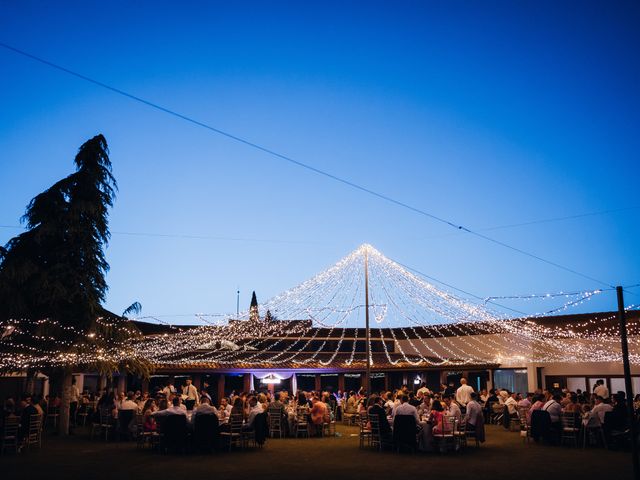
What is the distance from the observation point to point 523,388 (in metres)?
28.7

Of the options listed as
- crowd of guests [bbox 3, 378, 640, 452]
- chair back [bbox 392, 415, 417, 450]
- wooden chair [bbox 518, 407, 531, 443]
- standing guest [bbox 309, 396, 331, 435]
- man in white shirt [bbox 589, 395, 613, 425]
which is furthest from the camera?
standing guest [bbox 309, 396, 331, 435]

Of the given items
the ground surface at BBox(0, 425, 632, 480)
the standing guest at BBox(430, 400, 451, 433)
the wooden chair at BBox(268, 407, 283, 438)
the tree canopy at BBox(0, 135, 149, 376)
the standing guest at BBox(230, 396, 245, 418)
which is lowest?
the ground surface at BBox(0, 425, 632, 480)

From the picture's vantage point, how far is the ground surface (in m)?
10.1

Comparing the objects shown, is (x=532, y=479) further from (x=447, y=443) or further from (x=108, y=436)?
(x=108, y=436)

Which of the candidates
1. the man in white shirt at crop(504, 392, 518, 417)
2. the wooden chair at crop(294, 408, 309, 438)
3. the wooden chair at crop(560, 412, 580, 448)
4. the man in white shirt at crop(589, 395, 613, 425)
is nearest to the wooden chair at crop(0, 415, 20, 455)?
the wooden chair at crop(294, 408, 309, 438)

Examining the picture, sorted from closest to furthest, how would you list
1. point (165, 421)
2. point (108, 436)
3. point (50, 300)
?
point (165, 421)
point (108, 436)
point (50, 300)

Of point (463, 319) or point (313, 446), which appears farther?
point (463, 319)

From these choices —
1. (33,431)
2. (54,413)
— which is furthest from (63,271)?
(33,431)

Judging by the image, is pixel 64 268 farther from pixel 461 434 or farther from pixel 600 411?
pixel 600 411

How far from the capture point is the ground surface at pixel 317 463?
10102 mm

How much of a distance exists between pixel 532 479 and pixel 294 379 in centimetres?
2109

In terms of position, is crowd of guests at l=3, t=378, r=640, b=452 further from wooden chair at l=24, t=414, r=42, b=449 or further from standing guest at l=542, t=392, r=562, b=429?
wooden chair at l=24, t=414, r=42, b=449

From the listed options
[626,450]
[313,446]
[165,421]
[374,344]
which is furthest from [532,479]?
[374,344]

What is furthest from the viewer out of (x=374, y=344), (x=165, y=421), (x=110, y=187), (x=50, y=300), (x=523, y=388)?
(x=374, y=344)
